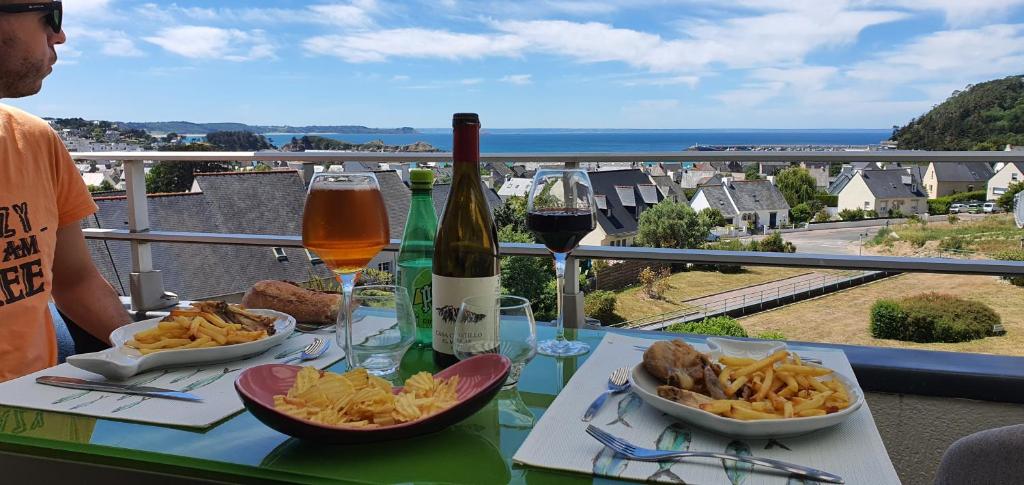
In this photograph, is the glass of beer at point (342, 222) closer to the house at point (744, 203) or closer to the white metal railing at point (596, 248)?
the white metal railing at point (596, 248)

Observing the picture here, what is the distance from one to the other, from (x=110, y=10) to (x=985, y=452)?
182ft

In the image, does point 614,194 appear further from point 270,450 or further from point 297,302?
point 270,450

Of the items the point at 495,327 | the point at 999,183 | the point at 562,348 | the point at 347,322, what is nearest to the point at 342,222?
the point at 347,322

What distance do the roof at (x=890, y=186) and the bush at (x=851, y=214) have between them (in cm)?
111

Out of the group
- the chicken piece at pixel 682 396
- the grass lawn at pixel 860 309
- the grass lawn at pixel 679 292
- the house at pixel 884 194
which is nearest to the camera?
the chicken piece at pixel 682 396

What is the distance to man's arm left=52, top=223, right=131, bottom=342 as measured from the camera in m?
1.43

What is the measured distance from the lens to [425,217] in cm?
109

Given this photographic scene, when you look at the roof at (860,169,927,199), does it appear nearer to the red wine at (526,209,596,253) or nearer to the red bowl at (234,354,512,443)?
the red wine at (526,209,596,253)

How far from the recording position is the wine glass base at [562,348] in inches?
40.2

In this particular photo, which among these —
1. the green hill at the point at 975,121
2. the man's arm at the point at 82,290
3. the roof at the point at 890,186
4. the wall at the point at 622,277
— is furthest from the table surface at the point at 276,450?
the roof at the point at 890,186

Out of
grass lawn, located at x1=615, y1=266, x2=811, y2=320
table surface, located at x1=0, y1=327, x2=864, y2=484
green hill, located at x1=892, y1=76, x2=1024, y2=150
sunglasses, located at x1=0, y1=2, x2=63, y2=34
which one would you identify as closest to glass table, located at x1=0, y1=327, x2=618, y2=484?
table surface, located at x1=0, y1=327, x2=864, y2=484

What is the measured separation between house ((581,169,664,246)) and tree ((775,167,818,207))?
12.0 meters

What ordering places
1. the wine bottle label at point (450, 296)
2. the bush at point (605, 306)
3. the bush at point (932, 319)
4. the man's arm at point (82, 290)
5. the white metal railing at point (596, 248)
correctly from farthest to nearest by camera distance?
the bush at point (932, 319) → the bush at point (605, 306) → the white metal railing at point (596, 248) → the man's arm at point (82, 290) → the wine bottle label at point (450, 296)

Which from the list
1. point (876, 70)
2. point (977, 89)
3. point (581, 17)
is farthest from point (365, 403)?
point (876, 70)
